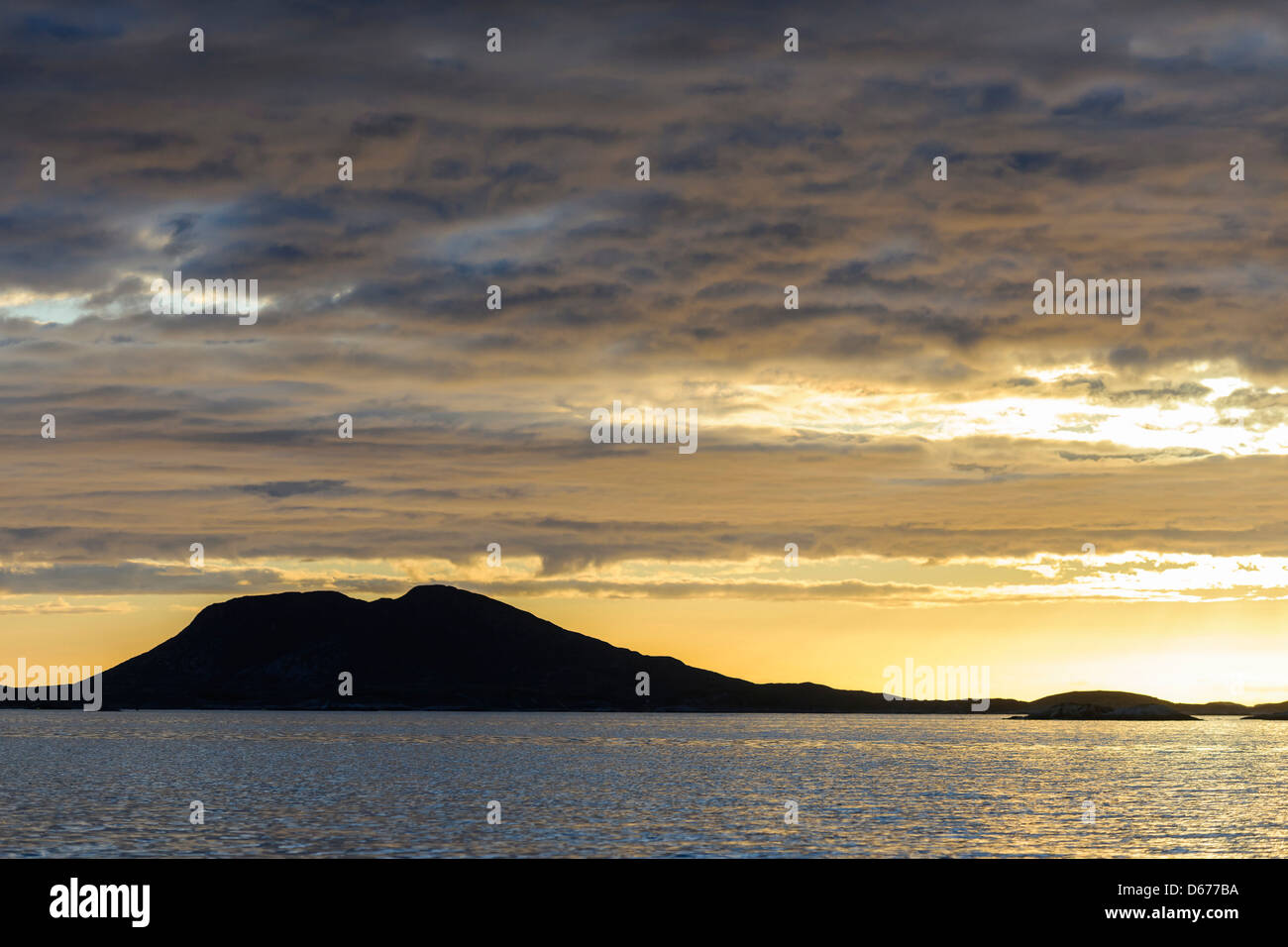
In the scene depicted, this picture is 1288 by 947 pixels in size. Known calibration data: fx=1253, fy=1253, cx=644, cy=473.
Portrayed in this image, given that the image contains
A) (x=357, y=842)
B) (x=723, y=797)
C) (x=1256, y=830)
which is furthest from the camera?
(x=723, y=797)

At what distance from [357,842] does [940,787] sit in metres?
71.6

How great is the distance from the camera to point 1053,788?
13100 centimetres
